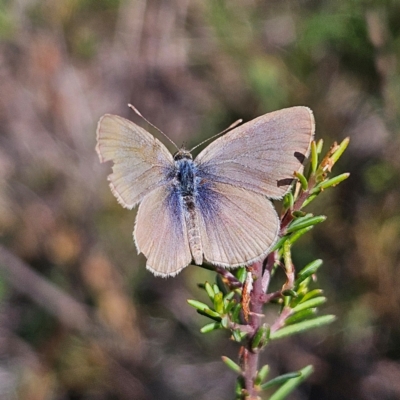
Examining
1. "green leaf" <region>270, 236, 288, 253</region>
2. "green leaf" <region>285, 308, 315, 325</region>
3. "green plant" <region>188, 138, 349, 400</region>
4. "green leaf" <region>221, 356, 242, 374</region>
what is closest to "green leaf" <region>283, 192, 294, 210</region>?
"green plant" <region>188, 138, 349, 400</region>

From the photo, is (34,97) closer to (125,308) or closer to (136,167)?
(125,308)

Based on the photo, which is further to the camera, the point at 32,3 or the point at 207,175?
the point at 32,3

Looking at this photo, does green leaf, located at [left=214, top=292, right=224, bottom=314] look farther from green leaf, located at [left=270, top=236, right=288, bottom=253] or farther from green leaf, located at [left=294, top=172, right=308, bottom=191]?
green leaf, located at [left=294, top=172, right=308, bottom=191]

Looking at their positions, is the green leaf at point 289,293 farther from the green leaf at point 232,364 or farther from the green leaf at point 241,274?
the green leaf at point 232,364

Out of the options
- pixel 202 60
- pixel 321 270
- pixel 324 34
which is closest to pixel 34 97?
pixel 202 60

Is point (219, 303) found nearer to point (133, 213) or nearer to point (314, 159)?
point (314, 159)

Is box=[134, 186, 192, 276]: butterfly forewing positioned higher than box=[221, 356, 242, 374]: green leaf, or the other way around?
box=[134, 186, 192, 276]: butterfly forewing

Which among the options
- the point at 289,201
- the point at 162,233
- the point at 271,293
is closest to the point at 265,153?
the point at 289,201

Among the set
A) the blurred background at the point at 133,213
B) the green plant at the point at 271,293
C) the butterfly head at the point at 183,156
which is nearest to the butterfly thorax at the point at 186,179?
the butterfly head at the point at 183,156

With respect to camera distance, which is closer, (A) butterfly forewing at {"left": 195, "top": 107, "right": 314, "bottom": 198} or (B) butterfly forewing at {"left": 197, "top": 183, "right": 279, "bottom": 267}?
(B) butterfly forewing at {"left": 197, "top": 183, "right": 279, "bottom": 267}
